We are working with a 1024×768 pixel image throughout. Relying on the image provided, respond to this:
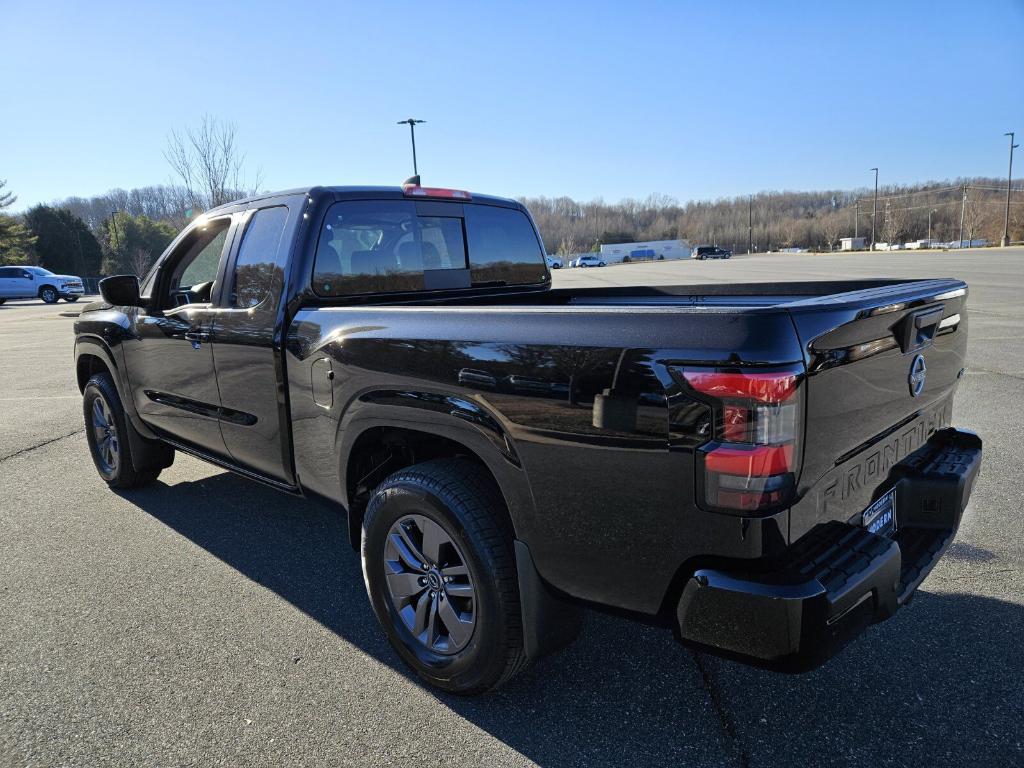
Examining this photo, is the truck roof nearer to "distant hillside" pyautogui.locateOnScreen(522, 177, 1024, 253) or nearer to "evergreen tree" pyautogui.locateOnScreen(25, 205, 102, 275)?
"evergreen tree" pyautogui.locateOnScreen(25, 205, 102, 275)

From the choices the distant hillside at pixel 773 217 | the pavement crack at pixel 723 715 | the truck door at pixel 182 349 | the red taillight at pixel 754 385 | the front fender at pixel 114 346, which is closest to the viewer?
the red taillight at pixel 754 385

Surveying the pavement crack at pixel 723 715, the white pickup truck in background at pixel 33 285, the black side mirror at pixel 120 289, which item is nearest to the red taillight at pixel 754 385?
the pavement crack at pixel 723 715

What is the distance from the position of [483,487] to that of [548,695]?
0.84 m

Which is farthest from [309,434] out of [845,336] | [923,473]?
[923,473]

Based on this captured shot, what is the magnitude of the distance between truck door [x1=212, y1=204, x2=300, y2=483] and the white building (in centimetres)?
10992

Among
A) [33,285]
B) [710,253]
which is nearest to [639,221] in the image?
[710,253]

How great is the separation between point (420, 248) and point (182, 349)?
1467 millimetres

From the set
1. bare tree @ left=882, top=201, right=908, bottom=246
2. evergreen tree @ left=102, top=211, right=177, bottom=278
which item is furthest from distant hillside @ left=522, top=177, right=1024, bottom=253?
evergreen tree @ left=102, top=211, right=177, bottom=278

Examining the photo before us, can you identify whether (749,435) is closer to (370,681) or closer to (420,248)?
(370,681)

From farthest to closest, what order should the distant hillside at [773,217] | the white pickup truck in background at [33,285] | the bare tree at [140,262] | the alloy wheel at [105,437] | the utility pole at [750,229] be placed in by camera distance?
the utility pole at [750,229] < the distant hillside at [773,217] < the bare tree at [140,262] < the white pickup truck in background at [33,285] < the alloy wheel at [105,437]

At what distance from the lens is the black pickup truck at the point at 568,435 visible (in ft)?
5.79

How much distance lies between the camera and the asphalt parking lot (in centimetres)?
227

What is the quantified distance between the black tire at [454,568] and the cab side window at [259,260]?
124cm

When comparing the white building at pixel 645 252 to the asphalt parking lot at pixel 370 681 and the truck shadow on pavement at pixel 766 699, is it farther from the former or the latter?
the truck shadow on pavement at pixel 766 699
